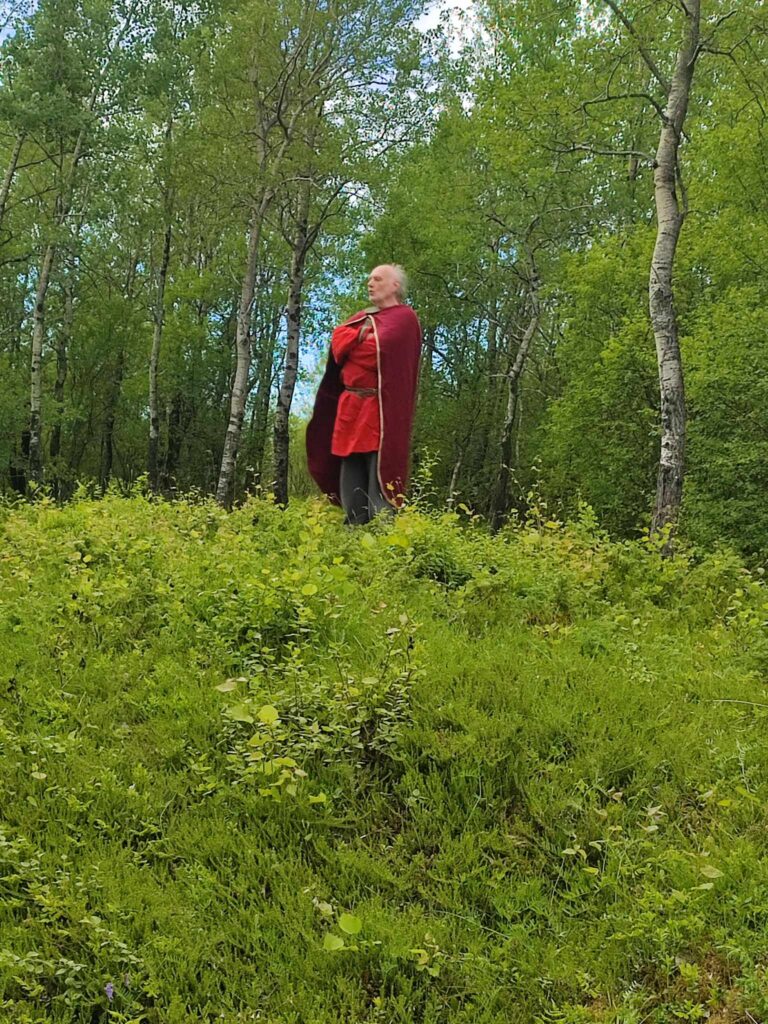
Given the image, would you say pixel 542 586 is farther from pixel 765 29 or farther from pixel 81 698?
pixel 765 29

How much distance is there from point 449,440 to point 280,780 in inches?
1007

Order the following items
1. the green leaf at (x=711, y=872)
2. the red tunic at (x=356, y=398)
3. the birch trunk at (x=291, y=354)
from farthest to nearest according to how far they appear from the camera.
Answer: the birch trunk at (x=291, y=354)
the red tunic at (x=356, y=398)
the green leaf at (x=711, y=872)

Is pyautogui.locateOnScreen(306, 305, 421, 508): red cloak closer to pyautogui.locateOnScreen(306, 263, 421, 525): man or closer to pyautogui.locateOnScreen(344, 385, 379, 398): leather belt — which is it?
pyautogui.locateOnScreen(306, 263, 421, 525): man

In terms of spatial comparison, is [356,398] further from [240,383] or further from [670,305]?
[240,383]

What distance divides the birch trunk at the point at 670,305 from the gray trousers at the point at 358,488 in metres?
3.09

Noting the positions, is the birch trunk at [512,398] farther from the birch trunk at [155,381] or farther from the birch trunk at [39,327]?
the birch trunk at [39,327]

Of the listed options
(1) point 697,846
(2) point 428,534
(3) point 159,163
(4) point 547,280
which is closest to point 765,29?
(2) point 428,534

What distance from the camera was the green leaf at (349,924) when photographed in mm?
2324

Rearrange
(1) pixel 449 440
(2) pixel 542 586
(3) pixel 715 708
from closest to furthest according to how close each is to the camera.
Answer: (3) pixel 715 708 < (2) pixel 542 586 < (1) pixel 449 440

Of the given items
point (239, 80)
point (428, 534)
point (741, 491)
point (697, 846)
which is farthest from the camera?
point (239, 80)

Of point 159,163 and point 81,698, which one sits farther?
point 159,163

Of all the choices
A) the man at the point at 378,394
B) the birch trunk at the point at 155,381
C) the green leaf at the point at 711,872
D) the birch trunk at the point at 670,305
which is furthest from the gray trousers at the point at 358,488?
the birch trunk at the point at 155,381

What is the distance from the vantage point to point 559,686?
378 cm

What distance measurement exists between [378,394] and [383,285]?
3.43 feet
